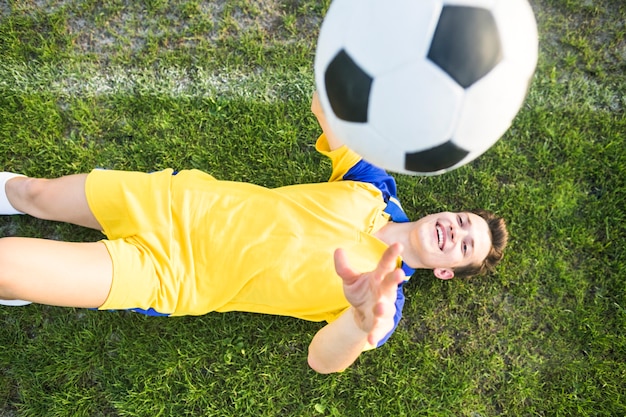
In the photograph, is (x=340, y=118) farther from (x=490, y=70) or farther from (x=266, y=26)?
(x=266, y=26)

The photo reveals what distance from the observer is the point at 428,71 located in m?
1.56

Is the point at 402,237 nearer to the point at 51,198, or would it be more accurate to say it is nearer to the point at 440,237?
the point at 440,237

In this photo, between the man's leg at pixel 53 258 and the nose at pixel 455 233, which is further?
the nose at pixel 455 233

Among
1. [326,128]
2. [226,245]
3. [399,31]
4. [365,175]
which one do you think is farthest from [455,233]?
[399,31]

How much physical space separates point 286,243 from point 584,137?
7.09 ft

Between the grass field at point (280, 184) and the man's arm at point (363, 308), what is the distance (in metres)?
0.85

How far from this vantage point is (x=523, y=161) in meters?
3.31

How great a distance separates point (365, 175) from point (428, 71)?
48.4 inches

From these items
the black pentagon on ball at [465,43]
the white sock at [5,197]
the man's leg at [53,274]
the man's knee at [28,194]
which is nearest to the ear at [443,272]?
the black pentagon on ball at [465,43]

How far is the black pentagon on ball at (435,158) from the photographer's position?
169 centimetres

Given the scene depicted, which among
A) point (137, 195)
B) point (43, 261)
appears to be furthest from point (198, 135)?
point (43, 261)

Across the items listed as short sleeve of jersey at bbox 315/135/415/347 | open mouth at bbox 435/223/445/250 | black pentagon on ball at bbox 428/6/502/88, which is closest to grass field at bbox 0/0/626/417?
short sleeve of jersey at bbox 315/135/415/347

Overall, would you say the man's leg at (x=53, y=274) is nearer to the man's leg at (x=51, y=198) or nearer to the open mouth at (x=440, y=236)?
the man's leg at (x=51, y=198)

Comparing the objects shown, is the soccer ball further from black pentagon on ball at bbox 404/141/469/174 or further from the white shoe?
the white shoe
